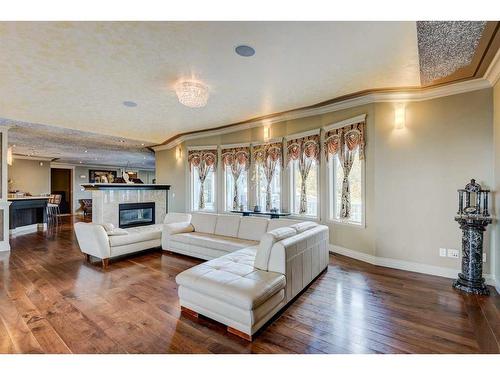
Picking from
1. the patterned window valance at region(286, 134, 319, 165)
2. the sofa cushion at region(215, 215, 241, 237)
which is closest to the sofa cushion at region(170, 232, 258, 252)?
the sofa cushion at region(215, 215, 241, 237)

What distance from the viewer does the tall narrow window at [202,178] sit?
22.3 ft

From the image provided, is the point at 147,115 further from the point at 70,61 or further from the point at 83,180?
the point at 83,180

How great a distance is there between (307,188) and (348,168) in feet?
3.31

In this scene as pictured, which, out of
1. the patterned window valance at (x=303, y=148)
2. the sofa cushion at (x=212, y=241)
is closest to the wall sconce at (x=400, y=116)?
the patterned window valance at (x=303, y=148)

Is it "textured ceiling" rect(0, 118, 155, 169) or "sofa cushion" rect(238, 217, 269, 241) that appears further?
"textured ceiling" rect(0, 118, 155, 169)

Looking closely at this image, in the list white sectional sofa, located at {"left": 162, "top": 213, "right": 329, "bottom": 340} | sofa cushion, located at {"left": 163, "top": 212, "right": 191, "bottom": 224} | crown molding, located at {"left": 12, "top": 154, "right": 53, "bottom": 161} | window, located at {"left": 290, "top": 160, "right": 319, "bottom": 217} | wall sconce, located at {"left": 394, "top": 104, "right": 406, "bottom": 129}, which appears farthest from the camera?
crown molding, located at {"left": 12, "top": 154, "right": 53, "bottom": 161}

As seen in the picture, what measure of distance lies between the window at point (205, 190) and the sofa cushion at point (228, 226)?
221cm

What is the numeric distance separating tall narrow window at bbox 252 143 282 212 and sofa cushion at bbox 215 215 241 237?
4.39 ft

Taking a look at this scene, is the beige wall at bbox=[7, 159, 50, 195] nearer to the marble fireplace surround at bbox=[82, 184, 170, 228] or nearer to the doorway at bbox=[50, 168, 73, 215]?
the doorway at bbox=[50, 168, 73, 215]

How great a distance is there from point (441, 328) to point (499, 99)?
2.85 meters

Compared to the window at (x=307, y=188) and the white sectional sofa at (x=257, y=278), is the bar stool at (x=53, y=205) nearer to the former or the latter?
the window at (x=307, y=188)

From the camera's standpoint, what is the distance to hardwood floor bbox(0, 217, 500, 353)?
2.00 metres

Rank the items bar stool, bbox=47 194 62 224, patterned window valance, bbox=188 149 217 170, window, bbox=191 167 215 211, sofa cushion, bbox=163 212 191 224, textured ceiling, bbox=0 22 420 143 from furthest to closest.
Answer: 1. bar stool, bbox=47 194 62 224
2. window, bbox=191 167 215 211
3. patterned window valance, bbox=188 149 217 170
4. sofa cushion, bbox=163 212 191 224
5. textured ceiling, bbox=0 22 420 143
